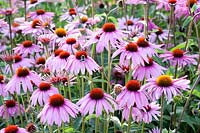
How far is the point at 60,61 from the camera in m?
1.87

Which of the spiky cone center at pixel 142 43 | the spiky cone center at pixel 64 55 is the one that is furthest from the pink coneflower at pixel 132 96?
the spiky cone center at pixel 64 55

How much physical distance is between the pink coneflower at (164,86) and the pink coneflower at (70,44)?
1.66 ft

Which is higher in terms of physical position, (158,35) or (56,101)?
(158,35)

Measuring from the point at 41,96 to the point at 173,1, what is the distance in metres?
0.95

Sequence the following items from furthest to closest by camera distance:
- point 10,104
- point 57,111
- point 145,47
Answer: point 10,104 < point 145,47 < point 57,111

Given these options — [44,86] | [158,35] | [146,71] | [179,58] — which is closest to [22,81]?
[44,86]

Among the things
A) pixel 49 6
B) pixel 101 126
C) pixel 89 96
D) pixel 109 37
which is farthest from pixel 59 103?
pixel 49 6

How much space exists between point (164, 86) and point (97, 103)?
0.25m

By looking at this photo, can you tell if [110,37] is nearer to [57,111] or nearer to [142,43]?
[142,43]

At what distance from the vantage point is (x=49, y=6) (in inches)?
152

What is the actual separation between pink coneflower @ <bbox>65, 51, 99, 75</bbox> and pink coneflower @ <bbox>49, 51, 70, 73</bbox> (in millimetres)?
40

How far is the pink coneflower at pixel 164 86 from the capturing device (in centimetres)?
159

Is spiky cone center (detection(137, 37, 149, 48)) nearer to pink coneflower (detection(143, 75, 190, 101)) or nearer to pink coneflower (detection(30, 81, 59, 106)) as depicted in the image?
pink coneflower (detection(143, 75, 190, 101))

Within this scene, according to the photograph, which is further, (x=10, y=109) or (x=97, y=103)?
(x=10, y=109)
